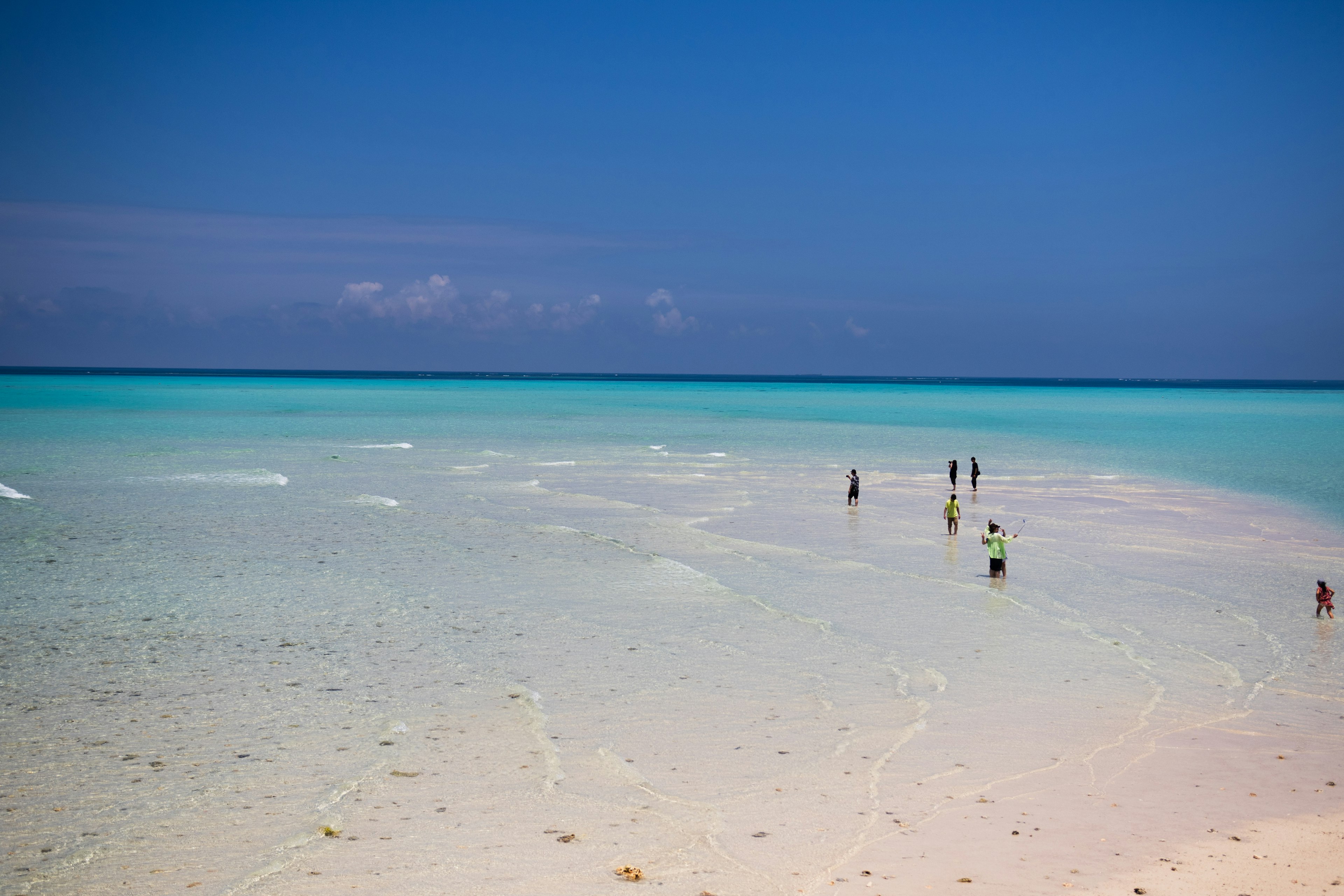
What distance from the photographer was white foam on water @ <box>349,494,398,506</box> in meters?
31.2

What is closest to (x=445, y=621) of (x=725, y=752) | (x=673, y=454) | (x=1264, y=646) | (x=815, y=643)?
(x=815, y=643)

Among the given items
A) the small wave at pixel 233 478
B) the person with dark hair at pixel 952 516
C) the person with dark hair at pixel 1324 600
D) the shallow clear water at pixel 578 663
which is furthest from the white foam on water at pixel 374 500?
the person with dark hair at pixel 1324 600

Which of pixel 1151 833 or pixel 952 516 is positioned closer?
pixel 1151 833

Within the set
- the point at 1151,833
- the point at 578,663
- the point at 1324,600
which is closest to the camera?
the point at 1151,833

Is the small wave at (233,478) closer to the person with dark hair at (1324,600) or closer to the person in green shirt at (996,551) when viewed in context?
the person in green shirt at (996,551)

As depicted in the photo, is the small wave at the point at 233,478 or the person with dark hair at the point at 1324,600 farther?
the small wave at the point at 233,478

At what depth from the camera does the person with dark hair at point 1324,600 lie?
57.5 feet

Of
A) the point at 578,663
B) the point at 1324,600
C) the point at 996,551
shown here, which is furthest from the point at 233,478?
the point at 1324,600

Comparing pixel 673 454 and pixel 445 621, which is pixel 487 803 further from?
pixel 673 454

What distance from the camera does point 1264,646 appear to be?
15938 mm

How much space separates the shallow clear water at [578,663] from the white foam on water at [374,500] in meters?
0.27

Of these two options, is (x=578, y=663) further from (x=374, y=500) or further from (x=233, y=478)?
(x=233, y=478)

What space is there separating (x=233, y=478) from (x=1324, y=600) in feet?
115

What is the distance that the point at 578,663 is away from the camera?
1477cm
